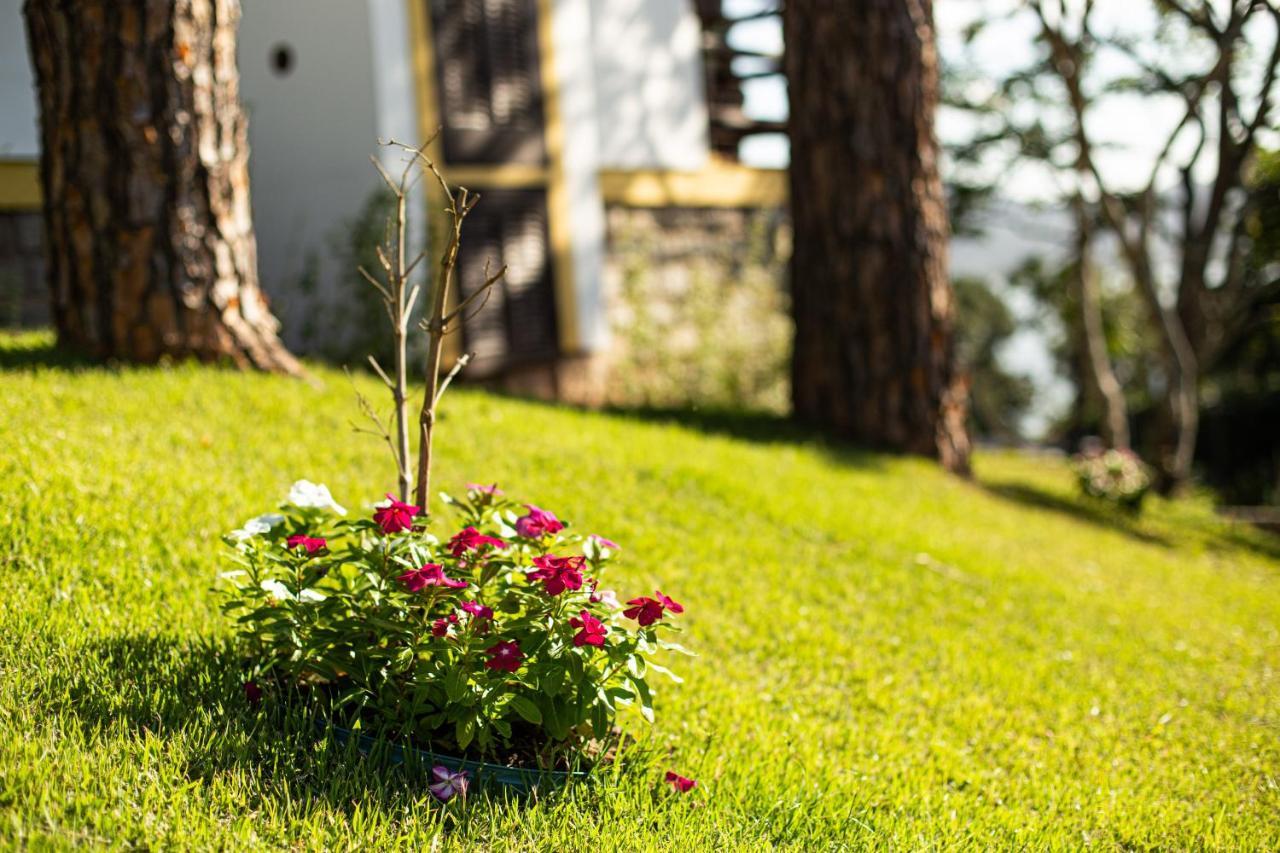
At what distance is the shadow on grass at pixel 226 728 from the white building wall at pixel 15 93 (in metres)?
6.37

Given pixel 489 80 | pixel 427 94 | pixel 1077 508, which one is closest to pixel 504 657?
pixel 1077 508

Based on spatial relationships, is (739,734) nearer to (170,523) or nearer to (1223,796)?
(1223,796)

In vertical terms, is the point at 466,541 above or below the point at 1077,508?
above

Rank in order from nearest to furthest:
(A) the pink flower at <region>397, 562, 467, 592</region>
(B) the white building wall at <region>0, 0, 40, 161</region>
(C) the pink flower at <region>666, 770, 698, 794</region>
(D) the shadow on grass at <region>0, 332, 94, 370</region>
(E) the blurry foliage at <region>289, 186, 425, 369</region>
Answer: (A) the pink flower at <region>397, 562, 467, 592</region> → (C) the pink flower at <region>666, 770, 698, 794</region> → (D) the shadow on grass at <region>0, 332, 94, 370</region> → (B) the white building wall at <region>0, 0, 40, 161</region> → (E) the blurry foliage at <region>289, 186, 425, 369</region>

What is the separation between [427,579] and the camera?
286 centimetres

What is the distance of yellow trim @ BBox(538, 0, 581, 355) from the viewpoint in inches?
454

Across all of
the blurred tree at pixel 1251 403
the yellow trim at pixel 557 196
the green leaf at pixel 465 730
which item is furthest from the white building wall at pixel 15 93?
the blurred tree at pixel 1251 403

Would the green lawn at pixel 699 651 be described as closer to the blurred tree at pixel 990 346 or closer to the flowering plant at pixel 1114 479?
the flowering plant at pixel 1114 479

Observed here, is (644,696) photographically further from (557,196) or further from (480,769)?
(557,196)

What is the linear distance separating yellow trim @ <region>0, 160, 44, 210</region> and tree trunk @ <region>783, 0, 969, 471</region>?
5.69 metres

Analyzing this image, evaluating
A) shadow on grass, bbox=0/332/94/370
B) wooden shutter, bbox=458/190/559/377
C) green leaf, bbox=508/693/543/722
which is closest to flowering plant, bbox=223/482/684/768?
green leaf, bbox=508/693/543/722

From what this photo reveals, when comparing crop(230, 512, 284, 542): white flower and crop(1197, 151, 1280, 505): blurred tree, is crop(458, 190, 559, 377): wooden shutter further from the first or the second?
crop(1197, 151, 1280, 505): blurred tree

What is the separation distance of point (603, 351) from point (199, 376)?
6347mm

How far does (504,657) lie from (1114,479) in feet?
27.5
